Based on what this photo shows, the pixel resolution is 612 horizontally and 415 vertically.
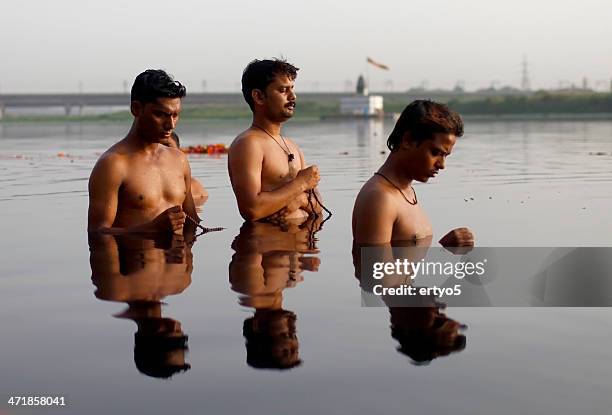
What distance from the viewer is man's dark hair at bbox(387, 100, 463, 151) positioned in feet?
22.1

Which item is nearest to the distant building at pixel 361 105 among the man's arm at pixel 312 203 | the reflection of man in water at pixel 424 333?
the man's arm at pixel 312 203

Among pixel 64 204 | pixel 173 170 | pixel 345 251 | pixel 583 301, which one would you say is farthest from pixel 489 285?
pixel 64 204

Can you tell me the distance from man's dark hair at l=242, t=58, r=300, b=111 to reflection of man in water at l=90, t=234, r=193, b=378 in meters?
1.76

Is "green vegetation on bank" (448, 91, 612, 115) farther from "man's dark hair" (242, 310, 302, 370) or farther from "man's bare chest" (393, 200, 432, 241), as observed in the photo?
"man's dark hair" (242, 310, 302, 370)

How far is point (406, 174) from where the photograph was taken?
23.5 feet

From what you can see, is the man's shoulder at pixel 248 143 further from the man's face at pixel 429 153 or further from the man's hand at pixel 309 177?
the man's face at pixel 429 153

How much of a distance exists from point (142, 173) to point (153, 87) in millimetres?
774

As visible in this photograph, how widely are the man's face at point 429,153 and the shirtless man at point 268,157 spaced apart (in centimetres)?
231

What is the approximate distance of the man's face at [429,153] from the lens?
6.76 metres

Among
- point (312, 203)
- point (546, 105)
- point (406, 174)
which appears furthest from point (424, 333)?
point (546, 105)

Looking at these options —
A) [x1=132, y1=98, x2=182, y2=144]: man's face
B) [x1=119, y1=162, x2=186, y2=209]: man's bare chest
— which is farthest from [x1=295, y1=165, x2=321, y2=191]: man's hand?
[x1=132, y1=98, x2=182, y2=144]: man's face

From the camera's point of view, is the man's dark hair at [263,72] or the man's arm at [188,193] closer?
the man's arm at [188,193]

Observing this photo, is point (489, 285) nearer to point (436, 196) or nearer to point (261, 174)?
point (261, 174)

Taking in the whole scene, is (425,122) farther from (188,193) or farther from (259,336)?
(188,193)
